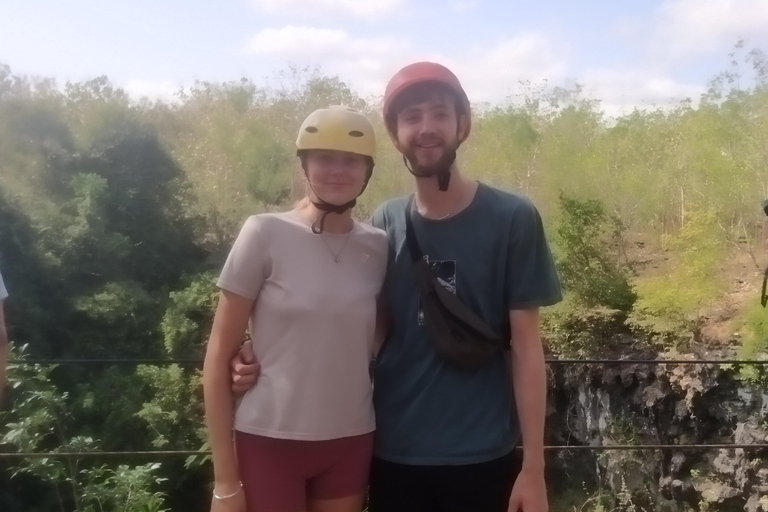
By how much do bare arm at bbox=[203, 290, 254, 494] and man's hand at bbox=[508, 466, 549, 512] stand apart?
0.51 metres

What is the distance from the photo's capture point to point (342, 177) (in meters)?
1.33

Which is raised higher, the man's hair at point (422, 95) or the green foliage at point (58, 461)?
the man's hair at point (422, 95)

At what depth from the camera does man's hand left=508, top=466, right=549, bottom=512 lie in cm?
129

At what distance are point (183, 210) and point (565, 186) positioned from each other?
9111 mm

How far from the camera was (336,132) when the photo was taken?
130 cm

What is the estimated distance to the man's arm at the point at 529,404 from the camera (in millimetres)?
1292

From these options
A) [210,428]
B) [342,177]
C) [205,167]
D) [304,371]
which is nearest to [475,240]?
[342,177]

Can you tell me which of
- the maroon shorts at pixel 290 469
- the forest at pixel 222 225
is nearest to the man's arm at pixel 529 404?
the maroon shorts at pixel 290 469

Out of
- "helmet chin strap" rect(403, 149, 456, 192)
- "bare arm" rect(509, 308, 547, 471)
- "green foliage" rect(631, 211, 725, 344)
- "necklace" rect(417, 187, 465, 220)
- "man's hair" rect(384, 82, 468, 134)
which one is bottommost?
"green foliage" rect(631, 211, 725, 344)

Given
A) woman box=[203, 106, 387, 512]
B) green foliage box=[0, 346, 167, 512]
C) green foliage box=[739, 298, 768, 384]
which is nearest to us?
woman box=[203, 106, 387, 512]

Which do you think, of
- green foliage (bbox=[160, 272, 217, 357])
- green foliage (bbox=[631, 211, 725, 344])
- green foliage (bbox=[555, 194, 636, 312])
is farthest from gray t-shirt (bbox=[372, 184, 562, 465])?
green foliage (bbox=[555, 194, 636, 312])

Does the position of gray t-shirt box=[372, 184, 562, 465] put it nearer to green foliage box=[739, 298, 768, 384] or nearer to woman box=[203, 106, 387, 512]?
woman box=[203, 106, 387, 512]

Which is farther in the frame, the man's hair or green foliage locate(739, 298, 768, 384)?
green foliage locate(739, 298, 768, 384)

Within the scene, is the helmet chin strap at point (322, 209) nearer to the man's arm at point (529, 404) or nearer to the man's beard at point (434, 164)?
the man's beard at point (434, 164)
